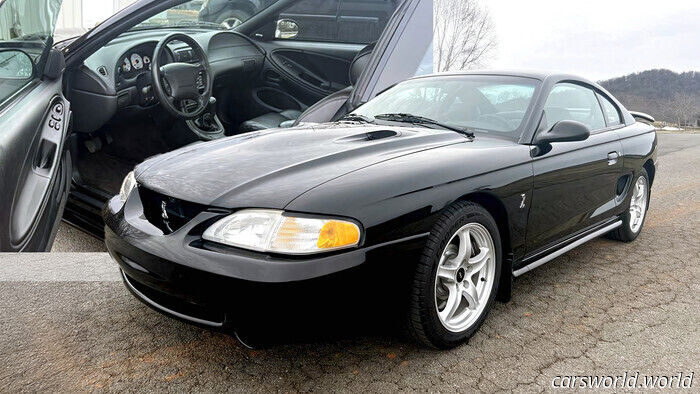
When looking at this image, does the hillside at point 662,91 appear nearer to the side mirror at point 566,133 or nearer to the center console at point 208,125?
the center console at point 208,125

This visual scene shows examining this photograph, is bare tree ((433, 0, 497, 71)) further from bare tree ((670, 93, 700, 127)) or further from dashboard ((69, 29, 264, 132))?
bare tree ((670, 93, 700, 127))

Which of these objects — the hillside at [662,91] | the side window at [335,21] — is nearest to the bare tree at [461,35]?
the hillside at [662,91]

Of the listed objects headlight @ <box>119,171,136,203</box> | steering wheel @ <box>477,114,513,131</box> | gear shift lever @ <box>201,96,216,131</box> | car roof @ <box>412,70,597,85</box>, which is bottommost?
gear shift lever @ <box>201,96,216,131</box>

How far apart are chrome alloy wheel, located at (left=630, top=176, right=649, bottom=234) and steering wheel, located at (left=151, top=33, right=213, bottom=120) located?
3.84m

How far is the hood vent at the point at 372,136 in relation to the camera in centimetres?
251

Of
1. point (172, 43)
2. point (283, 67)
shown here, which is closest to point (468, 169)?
point (172, 43)

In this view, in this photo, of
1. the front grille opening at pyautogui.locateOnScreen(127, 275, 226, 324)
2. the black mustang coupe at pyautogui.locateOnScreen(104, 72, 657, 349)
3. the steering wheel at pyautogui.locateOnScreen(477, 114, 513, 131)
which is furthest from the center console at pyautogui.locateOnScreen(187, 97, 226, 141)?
the front grille opening at pyautogui.locateOnScreen(127, 275, 226, 324)

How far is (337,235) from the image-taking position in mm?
1784

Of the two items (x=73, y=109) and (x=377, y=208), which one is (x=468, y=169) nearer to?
(x=377, y=208)

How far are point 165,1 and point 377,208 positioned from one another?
10.6 feet

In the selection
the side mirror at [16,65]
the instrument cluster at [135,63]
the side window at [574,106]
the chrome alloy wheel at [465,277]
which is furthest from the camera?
the instrument cluster at [135,63]

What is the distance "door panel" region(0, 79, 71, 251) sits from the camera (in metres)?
3.20

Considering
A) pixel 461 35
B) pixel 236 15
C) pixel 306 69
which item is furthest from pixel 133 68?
pixel 461 35

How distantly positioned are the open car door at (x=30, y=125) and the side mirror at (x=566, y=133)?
3201 mm
